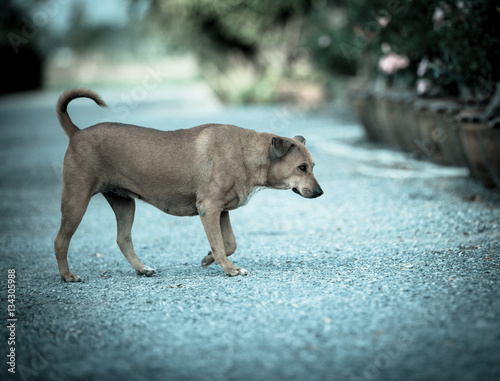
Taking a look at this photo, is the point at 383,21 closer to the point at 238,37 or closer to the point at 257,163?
the point at 257,163

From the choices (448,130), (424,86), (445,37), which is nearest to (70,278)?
(448,130)

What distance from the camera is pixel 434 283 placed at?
513 cm

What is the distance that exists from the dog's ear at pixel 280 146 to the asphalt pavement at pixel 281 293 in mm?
1094

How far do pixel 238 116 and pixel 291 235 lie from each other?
1661 centimetres

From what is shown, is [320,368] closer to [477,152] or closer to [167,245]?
[167,245]

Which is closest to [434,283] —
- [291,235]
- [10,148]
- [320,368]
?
[320,368]

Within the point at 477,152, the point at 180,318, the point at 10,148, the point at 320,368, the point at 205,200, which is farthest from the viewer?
A: the point at 10,148

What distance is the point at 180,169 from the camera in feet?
19.4

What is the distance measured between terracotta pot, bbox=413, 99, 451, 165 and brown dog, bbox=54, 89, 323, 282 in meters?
6.15

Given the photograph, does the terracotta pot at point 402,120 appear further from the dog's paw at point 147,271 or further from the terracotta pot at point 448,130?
the dog's paw at point 147,271

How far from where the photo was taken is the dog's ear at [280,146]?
5855 millimetres

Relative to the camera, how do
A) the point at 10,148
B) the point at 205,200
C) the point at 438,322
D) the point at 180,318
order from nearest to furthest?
the point at 438,322, the point at 180,318, the point at 205,200, the point at 10,148

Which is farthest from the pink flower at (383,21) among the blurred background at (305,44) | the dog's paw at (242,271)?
the dog's paw at (242,271)

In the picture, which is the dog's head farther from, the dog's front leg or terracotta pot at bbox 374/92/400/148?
terracotta pot at bbox 374/92/400/148
